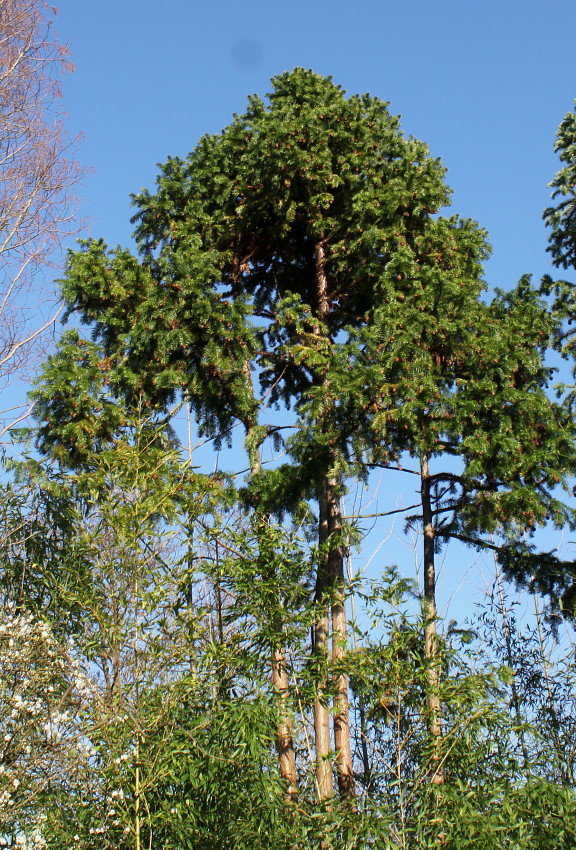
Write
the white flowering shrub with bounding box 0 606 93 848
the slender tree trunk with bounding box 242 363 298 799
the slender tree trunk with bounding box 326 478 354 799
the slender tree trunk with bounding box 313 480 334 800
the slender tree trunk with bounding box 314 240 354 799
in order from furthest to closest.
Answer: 1. the slender tree trunk with bounding box 326 478 354 799
2. the slender tree trunk with bounding box 314 240 354 799
3. the slender tree trunk with bounding box 313 480 334 800
4. the slender tree trunk with bounding box 242 363 298 799
5. the white flowering shrub with bounding box 0 606 93 848

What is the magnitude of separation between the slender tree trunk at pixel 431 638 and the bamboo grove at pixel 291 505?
0.16 ft

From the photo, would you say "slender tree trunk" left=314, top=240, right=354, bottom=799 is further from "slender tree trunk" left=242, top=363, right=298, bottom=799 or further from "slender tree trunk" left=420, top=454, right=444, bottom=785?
"slender tree trunk" left=420, top=454, right=444, bottom=785

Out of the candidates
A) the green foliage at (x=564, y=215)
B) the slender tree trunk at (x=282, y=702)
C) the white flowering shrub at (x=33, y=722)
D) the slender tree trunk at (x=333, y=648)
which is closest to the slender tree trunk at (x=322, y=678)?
the slender tree trunk at (x=333, y=648)

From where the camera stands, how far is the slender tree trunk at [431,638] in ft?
19.3

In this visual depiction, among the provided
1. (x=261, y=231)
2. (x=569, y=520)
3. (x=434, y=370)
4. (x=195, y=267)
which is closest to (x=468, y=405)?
(x=434, y=370)

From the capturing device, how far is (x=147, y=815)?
17.1 ft

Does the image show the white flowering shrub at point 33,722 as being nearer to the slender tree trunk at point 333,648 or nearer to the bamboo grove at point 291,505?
the bamboo grove at point 291,505

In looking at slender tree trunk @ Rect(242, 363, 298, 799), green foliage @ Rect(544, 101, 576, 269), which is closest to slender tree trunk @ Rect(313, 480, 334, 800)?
slender tree trunk @ Rect(242, 363, 298, 799)

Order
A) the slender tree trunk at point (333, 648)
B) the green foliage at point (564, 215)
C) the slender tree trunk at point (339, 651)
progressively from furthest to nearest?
1. the green foliage at point (564, 215)
2. the slender tree trunk at point (339, 651)
3. the slender tree trunk at point (333, 648)

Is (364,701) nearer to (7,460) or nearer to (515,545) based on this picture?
(515,545)

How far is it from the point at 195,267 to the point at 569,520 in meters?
4.90

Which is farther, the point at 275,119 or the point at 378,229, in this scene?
the point at 275,119

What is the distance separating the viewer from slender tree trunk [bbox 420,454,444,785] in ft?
19.3

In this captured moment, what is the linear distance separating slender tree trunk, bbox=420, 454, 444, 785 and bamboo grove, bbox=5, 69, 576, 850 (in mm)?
49
